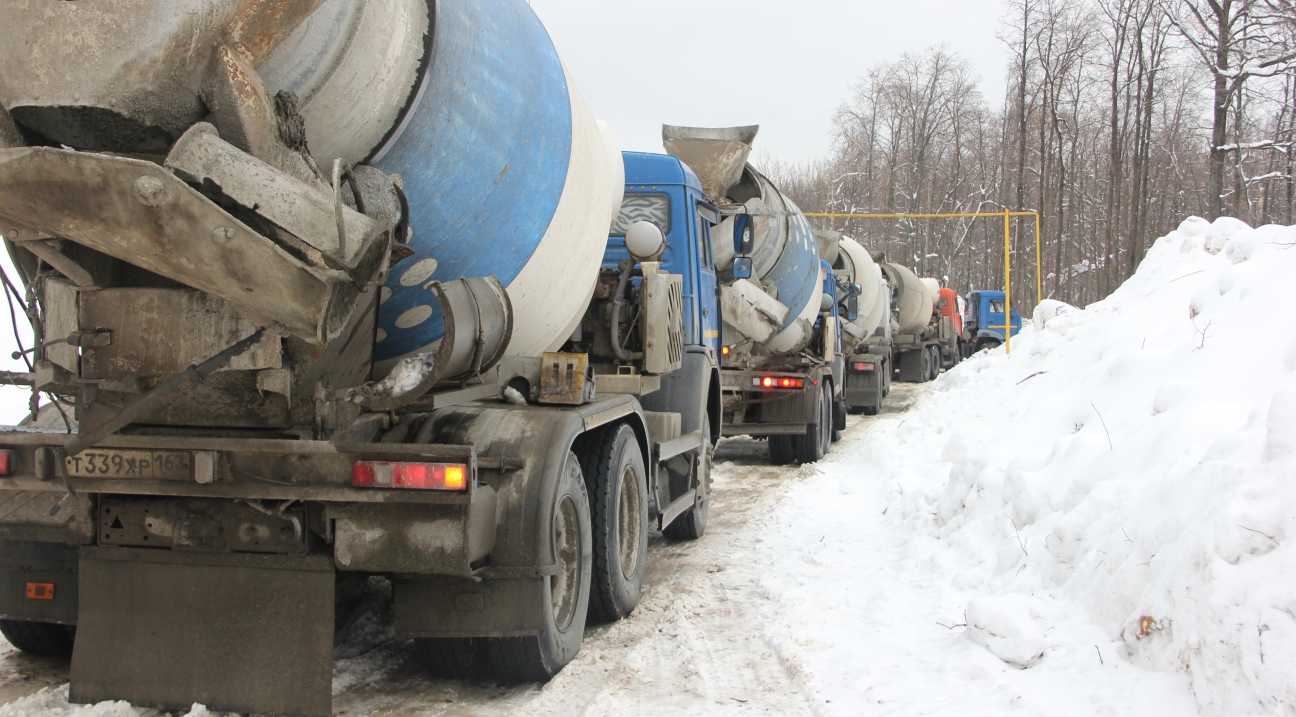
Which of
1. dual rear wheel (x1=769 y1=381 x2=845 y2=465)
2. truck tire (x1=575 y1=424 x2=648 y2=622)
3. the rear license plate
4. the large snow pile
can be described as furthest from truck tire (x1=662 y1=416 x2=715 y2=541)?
dual rear wheel (x1=769 y1=381 x2=845 y2=465)

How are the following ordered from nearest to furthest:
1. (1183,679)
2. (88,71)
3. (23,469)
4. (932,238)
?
(88,71) → (1183,679) → (23,469) → (932,238)

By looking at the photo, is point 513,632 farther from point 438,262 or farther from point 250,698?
point 438,262

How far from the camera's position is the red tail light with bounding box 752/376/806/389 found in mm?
11562

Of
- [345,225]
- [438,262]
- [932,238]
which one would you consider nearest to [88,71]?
[345,225]

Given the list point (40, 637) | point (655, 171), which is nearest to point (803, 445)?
point (655, 171)

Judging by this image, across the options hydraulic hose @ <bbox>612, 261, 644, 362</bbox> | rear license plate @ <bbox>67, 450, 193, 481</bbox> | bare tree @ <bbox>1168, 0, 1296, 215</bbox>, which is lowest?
rear license plate @ <bbox>67, 450, 193, 481</bbox>

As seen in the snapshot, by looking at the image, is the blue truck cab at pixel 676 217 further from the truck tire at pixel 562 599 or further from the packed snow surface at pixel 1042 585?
the truck tire at pixel 562 599

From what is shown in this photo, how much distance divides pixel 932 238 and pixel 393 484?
137 ft

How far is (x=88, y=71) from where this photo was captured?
2842mm

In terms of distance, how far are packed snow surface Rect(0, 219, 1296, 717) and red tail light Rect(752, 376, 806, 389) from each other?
12.6 ft

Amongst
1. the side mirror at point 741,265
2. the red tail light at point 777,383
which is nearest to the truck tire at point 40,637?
the side mirror at point 741,265

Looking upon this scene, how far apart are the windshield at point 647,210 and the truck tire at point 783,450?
5196 mm

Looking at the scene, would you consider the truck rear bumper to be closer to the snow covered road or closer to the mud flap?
the snow covered road

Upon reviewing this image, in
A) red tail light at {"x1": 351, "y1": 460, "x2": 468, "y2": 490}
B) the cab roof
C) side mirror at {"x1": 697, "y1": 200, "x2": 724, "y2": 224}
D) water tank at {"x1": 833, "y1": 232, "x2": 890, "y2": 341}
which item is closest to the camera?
red tail light at {"x1": 351, "y1": 460, "x2": 468, "y2": 490}
